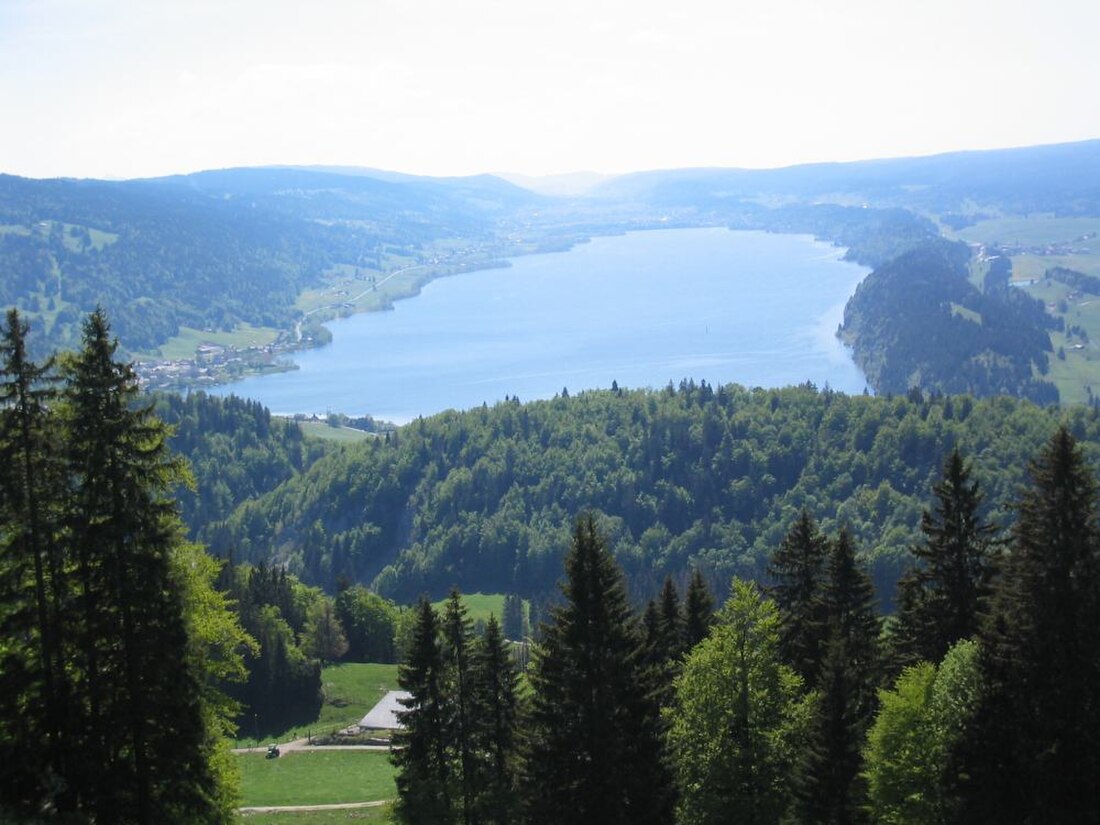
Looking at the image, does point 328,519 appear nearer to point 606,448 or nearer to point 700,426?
point 606,448

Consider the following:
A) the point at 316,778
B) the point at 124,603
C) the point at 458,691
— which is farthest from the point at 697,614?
the point at 316,778

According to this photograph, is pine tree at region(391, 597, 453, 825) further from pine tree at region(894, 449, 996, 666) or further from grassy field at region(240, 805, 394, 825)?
pine tree at region(894, 449, 996, 666)

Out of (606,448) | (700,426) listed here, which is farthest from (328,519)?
(700,426)

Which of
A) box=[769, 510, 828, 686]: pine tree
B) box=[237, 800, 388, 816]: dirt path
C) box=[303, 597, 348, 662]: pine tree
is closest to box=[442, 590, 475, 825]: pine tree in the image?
box=[769, 510, 828, 686]: pine tree

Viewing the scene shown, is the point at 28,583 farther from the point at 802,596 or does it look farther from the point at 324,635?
the point at 324,635

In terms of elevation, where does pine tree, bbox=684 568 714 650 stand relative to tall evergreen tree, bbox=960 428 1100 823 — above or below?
below

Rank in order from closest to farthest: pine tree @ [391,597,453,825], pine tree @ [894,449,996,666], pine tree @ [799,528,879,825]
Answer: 1. pine tree @ [799,528,879,825]
2. pine tree @ [894,449,996,666]
3. pine tree @ [391,597,453,825]
